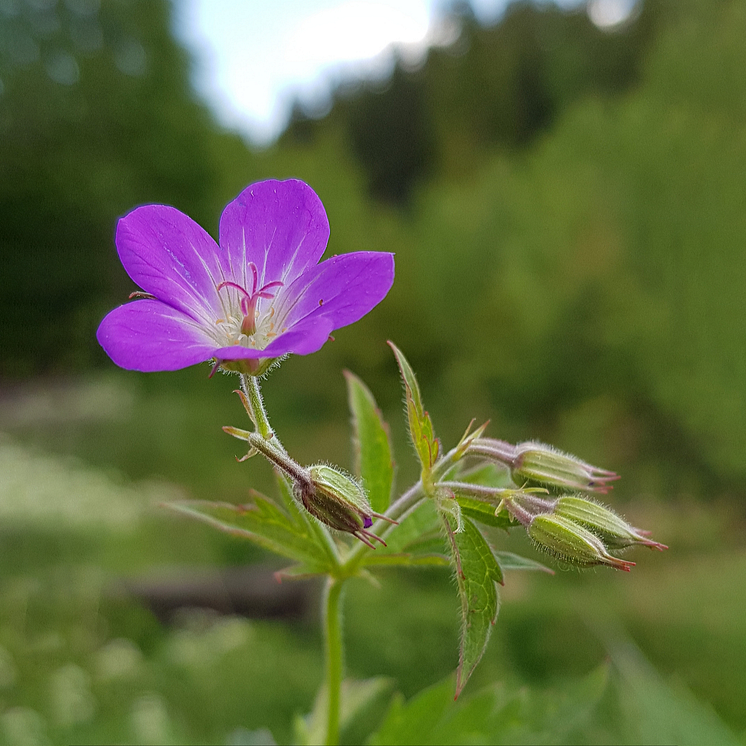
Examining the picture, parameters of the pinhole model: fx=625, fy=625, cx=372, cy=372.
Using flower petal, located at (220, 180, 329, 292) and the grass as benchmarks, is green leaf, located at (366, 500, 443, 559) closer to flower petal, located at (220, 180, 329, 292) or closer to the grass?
the grass

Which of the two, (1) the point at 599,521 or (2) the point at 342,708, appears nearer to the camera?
(1) the point at 599,521

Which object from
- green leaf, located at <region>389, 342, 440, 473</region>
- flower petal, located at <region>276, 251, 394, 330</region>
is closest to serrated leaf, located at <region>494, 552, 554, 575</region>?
green leaf, located at <region>389, 342, 440, 473</region>

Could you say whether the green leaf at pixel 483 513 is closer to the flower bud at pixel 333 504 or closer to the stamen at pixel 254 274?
the flower bud at pixel 333 504

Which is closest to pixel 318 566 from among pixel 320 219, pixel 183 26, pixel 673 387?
pixel 320 219

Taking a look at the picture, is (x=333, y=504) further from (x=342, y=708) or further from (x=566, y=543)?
(x=342, y=708)

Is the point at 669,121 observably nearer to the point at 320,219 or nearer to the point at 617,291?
the point at 617,291

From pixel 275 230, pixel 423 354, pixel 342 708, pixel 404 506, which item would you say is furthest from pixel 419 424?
pixel 423 354
